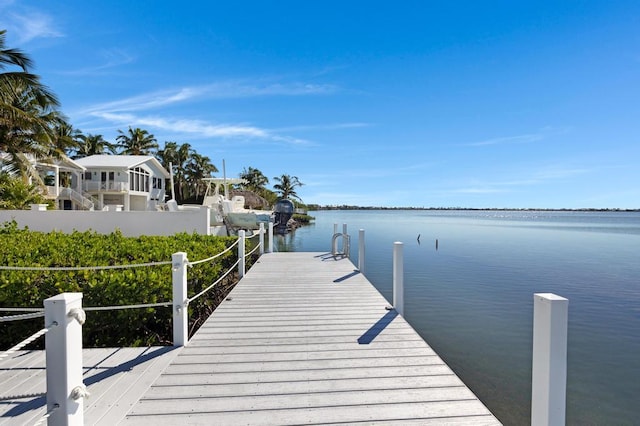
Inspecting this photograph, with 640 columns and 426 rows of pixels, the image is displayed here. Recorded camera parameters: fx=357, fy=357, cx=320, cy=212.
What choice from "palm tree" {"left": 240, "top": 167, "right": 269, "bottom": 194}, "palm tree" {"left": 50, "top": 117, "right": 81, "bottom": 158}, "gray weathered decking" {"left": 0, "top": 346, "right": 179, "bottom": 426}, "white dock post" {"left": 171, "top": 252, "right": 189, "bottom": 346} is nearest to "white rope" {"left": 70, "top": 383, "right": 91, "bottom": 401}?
"gray weathered decking" {"left": 0, "top": 346, "right": 179, "bottom": 426}

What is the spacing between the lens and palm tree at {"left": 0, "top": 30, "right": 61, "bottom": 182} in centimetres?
1377

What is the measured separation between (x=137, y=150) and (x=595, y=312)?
44.0 metres

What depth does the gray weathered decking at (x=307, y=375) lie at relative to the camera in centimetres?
269

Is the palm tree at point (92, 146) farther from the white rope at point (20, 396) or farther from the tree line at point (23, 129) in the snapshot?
the white rope at point (20, 396)

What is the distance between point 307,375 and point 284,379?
22cm

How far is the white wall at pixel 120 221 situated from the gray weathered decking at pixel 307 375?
318 inches

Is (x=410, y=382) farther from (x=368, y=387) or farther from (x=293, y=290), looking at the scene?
(x=293, y=290)

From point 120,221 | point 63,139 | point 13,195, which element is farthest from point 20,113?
point 63,139

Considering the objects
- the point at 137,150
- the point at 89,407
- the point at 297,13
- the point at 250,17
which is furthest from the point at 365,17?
the point at 137,150

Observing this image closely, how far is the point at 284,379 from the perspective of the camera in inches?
128

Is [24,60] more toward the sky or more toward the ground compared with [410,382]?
more toward the sky

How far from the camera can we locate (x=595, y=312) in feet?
31.2

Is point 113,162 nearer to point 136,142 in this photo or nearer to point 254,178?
point 136,142

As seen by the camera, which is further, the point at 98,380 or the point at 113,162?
the point at 113,162
